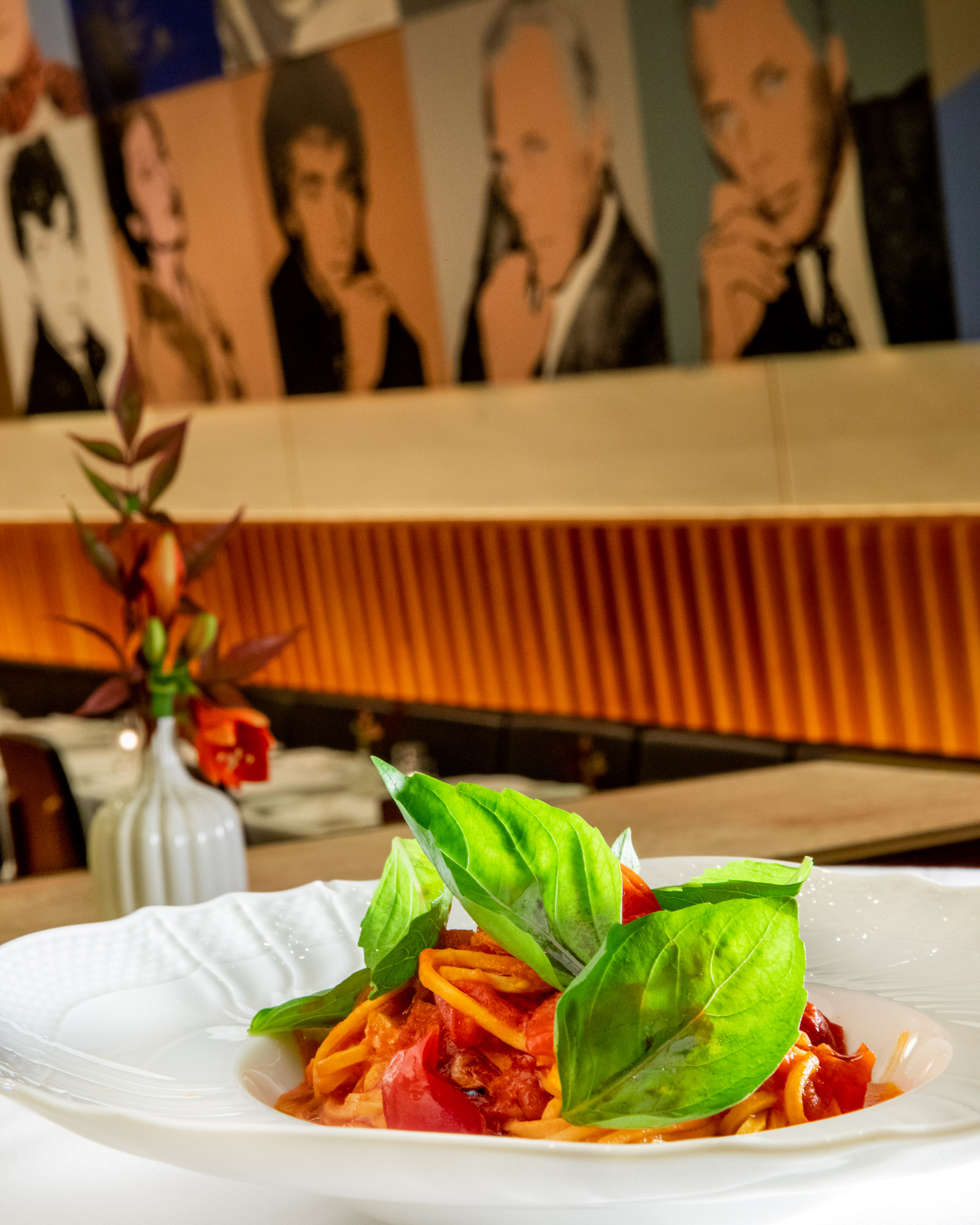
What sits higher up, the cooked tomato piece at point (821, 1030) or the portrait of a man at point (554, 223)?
the portrait of a man at point (554, 223)

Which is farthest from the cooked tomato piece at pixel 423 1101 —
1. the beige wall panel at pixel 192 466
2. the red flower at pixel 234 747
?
the beige wall panel at pixel 192 466

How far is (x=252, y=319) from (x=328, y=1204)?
15.1 feet

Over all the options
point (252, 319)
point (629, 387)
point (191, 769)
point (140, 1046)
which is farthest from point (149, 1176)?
point (252, 319)

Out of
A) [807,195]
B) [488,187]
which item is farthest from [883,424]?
[488,187]

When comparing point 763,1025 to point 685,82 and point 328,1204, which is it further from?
point 685,82

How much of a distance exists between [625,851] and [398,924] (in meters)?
0.12

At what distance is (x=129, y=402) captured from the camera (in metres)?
1.42

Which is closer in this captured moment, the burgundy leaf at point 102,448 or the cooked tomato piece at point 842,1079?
the cooked tomato piece at point 842,1079

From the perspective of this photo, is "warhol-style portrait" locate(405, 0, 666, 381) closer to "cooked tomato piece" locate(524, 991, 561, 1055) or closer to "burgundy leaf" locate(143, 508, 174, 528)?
"burgundy leaf" locate(143, 508, 174, 528)

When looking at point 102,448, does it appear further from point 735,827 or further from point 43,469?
point 43,469

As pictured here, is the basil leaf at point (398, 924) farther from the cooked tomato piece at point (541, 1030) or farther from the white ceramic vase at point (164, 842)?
the white ceramic vase at point (164, 842)

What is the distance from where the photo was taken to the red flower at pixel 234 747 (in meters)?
1.39

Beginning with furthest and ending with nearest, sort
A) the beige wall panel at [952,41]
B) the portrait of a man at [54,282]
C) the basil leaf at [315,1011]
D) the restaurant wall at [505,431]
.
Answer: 1. the portrait of a man at [54,282]
2. the restaurant wall at [505,431]
3. the beige wall panel at [952,41]
4. the basil leaf at [315,1011]

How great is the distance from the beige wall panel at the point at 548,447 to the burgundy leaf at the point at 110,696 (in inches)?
101
